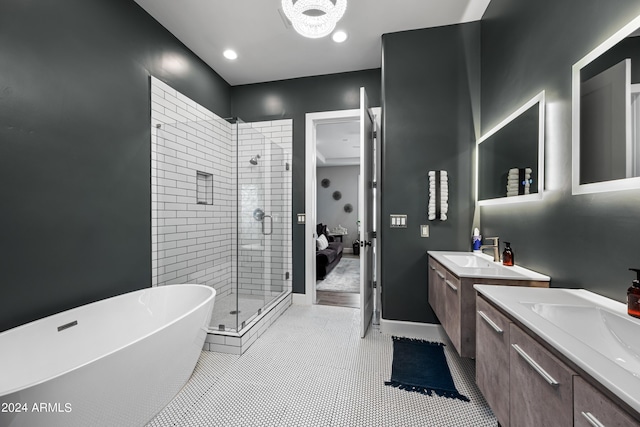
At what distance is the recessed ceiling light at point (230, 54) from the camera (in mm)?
2963

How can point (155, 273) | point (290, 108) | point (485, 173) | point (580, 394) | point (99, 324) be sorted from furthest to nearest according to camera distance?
point (290, 108) < point (155, 273) < point (485, 173) < point (99, 324) < point (580, 394)

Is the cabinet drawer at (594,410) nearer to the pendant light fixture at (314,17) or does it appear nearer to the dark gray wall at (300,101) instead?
the pendant light fixture at (314,17)

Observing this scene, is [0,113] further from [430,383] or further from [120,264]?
[430,383]

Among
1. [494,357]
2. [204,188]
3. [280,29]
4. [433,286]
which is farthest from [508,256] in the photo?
[204,188]

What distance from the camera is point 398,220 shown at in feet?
8.64

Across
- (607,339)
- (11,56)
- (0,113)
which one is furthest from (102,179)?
(607,339)

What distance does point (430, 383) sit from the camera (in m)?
1.84

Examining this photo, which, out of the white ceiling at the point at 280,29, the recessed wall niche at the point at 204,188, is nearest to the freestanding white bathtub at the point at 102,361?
the recessed wall niche at the point at 204,188

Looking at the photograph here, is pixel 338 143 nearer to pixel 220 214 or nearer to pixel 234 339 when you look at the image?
pixel 220 214

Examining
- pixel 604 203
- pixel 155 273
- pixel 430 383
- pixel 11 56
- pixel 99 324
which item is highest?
pixel 11 56

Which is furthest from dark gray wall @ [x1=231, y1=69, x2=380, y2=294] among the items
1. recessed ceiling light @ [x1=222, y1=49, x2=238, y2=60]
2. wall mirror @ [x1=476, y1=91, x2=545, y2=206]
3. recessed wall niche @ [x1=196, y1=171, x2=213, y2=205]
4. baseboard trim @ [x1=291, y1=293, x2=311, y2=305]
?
wall mirror @ [x1=476, y1=91, x2=545, y2=206]

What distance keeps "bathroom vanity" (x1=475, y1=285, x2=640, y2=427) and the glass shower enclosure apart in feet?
6.37

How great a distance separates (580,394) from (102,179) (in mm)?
2819

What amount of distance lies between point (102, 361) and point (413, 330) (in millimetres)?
2438
